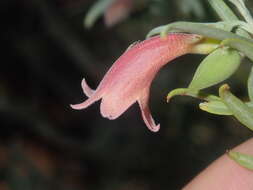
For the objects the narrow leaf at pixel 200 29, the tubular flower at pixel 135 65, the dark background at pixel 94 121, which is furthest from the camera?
the dark background at pixel 94 121

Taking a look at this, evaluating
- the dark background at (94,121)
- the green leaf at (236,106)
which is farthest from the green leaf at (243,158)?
the dark background at (94,121)

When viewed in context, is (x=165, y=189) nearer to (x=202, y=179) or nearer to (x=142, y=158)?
(x=142, y=158)

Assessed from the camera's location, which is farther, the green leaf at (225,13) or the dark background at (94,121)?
the dark background at (94,121)

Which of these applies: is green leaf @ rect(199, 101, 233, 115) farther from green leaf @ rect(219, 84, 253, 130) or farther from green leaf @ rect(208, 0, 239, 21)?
green leaf @ rect(208, 0, 239, 21)

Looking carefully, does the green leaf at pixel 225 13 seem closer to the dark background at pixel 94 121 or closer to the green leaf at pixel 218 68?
the green leaf at pixel 218 68

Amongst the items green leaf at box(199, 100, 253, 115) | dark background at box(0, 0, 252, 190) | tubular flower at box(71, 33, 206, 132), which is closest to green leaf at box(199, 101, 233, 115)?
green leaf at box(199, 100, 253, 115)
